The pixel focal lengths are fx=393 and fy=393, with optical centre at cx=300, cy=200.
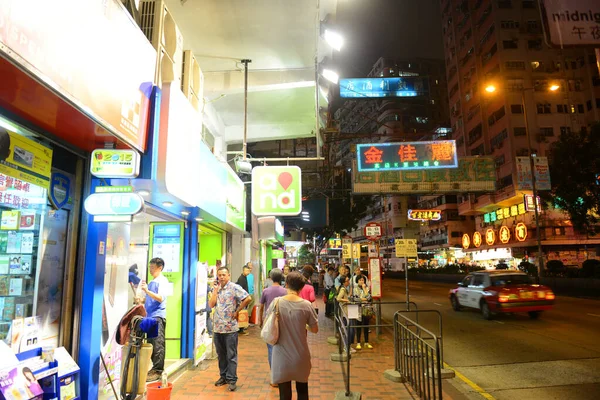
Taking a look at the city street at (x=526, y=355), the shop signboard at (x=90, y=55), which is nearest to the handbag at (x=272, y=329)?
the shop signboard at (x=90, y=55)

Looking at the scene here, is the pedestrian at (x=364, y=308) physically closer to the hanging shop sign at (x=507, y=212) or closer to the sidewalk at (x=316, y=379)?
the sidewalk at (x=316, y=379)

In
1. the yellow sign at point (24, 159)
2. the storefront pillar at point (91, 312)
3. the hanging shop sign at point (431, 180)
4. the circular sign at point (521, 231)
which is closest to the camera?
the yellow sign at point (24, 159)

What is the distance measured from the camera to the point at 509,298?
1266 cm

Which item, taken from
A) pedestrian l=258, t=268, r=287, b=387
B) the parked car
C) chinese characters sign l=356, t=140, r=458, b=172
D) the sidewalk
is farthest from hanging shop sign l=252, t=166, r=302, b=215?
chinese characters sign l=356, t=140, r=458, b=172

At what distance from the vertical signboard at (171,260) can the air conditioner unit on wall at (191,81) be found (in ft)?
7.87

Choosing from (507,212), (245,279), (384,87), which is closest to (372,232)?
(245,279)

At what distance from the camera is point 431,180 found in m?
22.7

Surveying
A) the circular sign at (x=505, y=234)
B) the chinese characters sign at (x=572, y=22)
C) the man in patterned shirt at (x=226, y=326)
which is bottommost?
the man in patterned shirt at (x=226, y=326)

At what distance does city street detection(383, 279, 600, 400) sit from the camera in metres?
6.21

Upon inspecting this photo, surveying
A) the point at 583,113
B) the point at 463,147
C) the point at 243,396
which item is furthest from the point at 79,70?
the point at 463,147

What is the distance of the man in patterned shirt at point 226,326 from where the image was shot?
20.3 ft

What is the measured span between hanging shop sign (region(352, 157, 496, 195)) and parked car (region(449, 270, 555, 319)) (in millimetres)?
8887

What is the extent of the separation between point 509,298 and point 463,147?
4402 centimetres

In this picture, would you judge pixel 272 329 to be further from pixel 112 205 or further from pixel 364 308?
pixel 364 308
